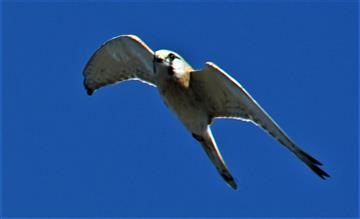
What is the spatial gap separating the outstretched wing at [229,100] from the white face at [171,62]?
17 cm

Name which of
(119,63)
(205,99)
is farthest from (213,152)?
(119,63)

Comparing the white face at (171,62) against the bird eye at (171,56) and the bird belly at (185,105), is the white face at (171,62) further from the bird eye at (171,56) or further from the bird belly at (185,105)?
the bird belly at (185,105)

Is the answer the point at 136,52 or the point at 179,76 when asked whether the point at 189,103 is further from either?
the point at 136,52

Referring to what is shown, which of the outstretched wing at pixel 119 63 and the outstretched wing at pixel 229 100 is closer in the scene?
the outstretched wing at pixel 229 100

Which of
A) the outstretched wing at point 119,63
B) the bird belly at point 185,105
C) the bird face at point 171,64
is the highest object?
the outstretched wing at point 119,63

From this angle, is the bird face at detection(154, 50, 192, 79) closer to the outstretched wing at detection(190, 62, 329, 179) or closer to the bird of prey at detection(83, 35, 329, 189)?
the bird of prey at detection(83, 35, 329, 189)

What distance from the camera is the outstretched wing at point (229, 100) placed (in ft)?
45.5

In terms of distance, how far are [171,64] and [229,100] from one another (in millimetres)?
783

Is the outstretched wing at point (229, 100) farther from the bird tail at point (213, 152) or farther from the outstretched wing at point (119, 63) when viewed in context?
the outstretched wing at point (119, 63)

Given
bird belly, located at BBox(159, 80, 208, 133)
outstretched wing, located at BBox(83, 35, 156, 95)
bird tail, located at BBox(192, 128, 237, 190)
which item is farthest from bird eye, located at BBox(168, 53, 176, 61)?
bird tail, located at BBox(192, 128, 237, 190)

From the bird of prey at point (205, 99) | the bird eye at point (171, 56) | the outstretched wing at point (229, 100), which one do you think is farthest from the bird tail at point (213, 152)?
the bird eye at point (171, 56)

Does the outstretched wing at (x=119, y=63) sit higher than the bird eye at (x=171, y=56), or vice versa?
the outstretched wing at (x=119, y=63)

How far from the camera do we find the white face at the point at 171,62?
14.2 metres

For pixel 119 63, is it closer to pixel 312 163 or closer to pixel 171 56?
pixel 171 56
